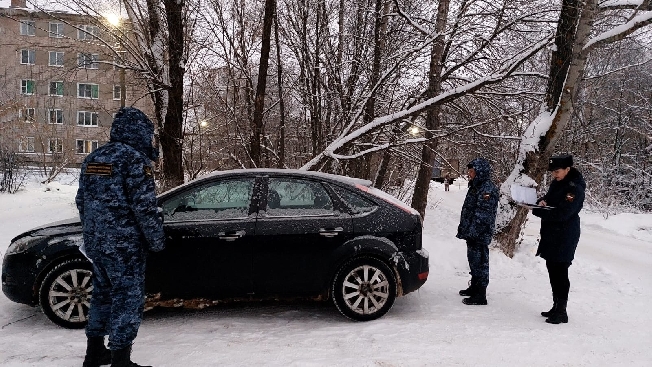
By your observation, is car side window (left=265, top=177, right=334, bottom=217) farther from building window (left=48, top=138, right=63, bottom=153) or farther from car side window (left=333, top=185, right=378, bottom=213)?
building window (left=48, top=138, right=63, bottom=153)

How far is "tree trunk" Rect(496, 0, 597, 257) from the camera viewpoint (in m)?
7.08

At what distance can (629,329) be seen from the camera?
461 centimetres

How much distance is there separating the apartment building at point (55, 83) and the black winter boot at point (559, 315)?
8.25 meters

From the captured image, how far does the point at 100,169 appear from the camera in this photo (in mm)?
3211

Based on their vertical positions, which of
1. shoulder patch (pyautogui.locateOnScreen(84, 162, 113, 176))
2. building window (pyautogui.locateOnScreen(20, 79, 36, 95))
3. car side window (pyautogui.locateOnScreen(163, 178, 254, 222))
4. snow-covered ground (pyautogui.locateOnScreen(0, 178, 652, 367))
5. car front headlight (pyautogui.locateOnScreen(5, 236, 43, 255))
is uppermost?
building window (pyautogui.locateOnScreen(20, 79, 36, 95))

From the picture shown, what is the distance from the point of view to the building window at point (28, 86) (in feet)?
89.7

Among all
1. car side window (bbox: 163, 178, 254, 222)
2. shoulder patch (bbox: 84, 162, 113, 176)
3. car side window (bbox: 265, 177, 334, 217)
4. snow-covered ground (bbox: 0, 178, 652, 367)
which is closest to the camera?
shoulder patch (bbox: 84, 162, 113, 176)

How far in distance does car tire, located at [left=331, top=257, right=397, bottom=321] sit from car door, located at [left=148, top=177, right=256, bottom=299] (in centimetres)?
97

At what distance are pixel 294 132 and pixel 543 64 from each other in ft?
24.0

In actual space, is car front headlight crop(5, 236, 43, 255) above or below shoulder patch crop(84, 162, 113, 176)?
below

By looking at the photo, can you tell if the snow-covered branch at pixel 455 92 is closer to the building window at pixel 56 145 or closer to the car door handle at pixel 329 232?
the car door handle at pixel 329 232

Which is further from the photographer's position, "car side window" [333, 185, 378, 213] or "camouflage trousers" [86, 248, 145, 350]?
"car side window" [333, 185, 378, 213]

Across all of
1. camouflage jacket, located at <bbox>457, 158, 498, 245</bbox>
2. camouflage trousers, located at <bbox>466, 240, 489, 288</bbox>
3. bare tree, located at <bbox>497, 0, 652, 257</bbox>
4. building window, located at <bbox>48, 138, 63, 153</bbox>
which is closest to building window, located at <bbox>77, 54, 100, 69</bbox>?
camouflage jacket, located at <bbox>457, 158, 498, 245</bbox>

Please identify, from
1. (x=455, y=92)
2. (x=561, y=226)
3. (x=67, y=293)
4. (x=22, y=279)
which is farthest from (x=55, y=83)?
(x=561, y=226)
